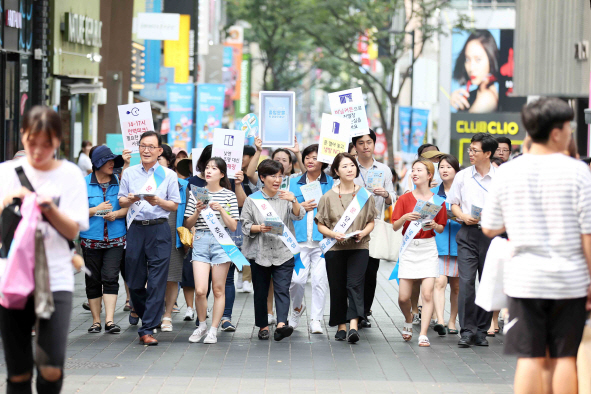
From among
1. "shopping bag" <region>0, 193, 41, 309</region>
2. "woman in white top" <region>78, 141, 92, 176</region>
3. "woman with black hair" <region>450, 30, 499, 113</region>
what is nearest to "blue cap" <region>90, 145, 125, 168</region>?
"shopping bag" <region>0, 193, 41, 309</region>

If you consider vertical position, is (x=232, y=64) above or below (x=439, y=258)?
above

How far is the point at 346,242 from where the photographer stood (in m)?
9.23

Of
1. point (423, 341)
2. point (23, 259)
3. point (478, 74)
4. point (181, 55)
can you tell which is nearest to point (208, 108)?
point (181, 55)

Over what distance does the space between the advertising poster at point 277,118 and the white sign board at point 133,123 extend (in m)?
1.47

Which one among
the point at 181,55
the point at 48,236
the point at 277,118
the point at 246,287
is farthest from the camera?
the point at 181,55

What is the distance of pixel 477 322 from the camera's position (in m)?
9.07

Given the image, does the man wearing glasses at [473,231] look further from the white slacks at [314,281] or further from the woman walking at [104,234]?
the woman walking at [104,234]

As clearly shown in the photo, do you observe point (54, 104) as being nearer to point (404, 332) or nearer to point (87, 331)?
point (87, 331)

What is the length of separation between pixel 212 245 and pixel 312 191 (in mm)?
1466

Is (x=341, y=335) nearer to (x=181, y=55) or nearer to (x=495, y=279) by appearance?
(x=495, y=279)

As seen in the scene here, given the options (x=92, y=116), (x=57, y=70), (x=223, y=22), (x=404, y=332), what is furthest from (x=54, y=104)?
(x=223, y=22)

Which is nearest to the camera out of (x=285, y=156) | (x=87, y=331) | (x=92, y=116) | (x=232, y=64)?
(x=87, y=331)

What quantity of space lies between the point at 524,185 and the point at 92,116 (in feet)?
64.0

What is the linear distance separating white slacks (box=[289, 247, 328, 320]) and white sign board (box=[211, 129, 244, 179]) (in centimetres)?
125
